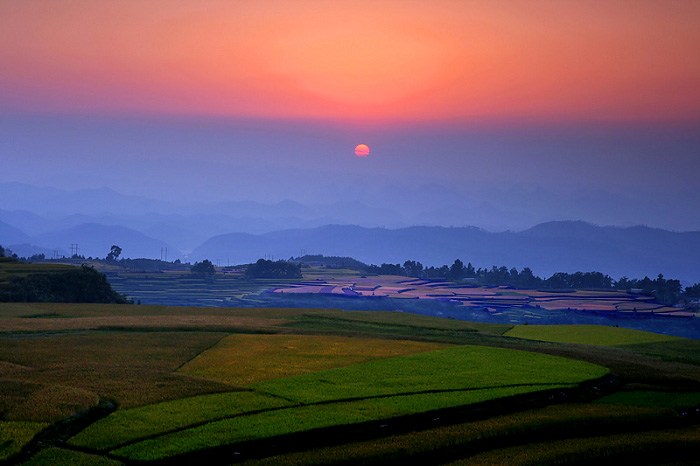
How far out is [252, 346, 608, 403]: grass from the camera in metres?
26.3

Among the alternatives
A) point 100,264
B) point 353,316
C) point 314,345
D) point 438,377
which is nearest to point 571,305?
point 353,316

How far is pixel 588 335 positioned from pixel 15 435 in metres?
45.7

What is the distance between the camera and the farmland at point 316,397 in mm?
19828

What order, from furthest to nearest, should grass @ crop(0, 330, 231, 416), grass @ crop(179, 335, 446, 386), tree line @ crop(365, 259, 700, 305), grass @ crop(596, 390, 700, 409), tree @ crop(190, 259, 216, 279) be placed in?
1. tree @ crop(190, 259, 216, 279)
2. tree line @ crop(365, 259, 700, 305)
3. grass @ crop(179, 335, 446, 386)
4. grass @ crop(596, 390, 700, 409)
5. grass @ crop(0, 330, 231, 416)

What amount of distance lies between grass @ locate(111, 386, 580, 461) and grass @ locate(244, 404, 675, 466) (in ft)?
4.42

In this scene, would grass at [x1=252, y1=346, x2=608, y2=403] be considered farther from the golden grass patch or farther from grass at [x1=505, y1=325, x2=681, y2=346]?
grass at [x1=505, y1=325, x2=681, y2=346]

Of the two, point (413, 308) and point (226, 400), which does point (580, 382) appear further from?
point (413, 308)

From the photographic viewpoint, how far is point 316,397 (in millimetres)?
24859

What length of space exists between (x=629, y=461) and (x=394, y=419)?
6.80 meters

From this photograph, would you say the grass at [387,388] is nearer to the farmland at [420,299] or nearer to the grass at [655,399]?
the grass at [655,399]

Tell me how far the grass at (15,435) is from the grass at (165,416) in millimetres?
1181

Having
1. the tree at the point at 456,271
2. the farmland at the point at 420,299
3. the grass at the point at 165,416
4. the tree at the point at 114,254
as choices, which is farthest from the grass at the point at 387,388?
the tree at the point at 114,254

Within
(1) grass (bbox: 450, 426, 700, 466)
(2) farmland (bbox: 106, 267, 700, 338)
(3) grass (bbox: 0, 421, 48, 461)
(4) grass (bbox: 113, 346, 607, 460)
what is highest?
(2) farmland (bbox: 106, 267, 700, 338)

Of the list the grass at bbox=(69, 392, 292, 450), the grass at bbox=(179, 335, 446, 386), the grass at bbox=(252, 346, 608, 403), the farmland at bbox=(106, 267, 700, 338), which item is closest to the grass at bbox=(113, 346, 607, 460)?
the grass at bbox=(252, 346, 608, 403)
